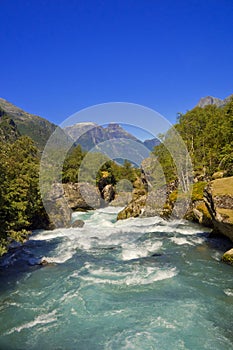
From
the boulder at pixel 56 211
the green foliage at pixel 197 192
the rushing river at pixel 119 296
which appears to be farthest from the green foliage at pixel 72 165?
the rushing river at pixel 119 296

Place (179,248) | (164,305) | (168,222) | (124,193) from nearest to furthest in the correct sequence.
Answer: (164,305) → (179,248) → (168,222) → (124,193)

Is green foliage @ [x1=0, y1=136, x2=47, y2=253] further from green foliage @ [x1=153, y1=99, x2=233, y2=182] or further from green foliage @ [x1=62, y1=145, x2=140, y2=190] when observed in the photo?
green foliage @ [x1=153, y1=99, x2=233, y2=182]

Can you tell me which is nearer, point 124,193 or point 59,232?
point 59,232

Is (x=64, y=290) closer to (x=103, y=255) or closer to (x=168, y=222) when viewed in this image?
(x=103, y=255)

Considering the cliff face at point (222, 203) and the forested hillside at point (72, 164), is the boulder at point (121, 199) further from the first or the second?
the cliff face at point (222, 203)

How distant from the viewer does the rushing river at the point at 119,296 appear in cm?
871

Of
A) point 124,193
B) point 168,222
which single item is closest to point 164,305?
point 168,222

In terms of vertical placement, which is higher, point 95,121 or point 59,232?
point 95,121

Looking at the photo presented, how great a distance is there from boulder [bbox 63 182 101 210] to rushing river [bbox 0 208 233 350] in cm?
1807

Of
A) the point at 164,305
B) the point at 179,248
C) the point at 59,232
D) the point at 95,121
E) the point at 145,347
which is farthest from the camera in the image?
the point at 59,232

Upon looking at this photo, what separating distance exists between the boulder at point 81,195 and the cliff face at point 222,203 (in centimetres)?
2318

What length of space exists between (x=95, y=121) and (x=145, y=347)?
16234 millimetres

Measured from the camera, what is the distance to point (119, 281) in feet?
43.0

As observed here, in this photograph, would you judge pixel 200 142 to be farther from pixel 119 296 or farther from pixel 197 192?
pixel 119 296
